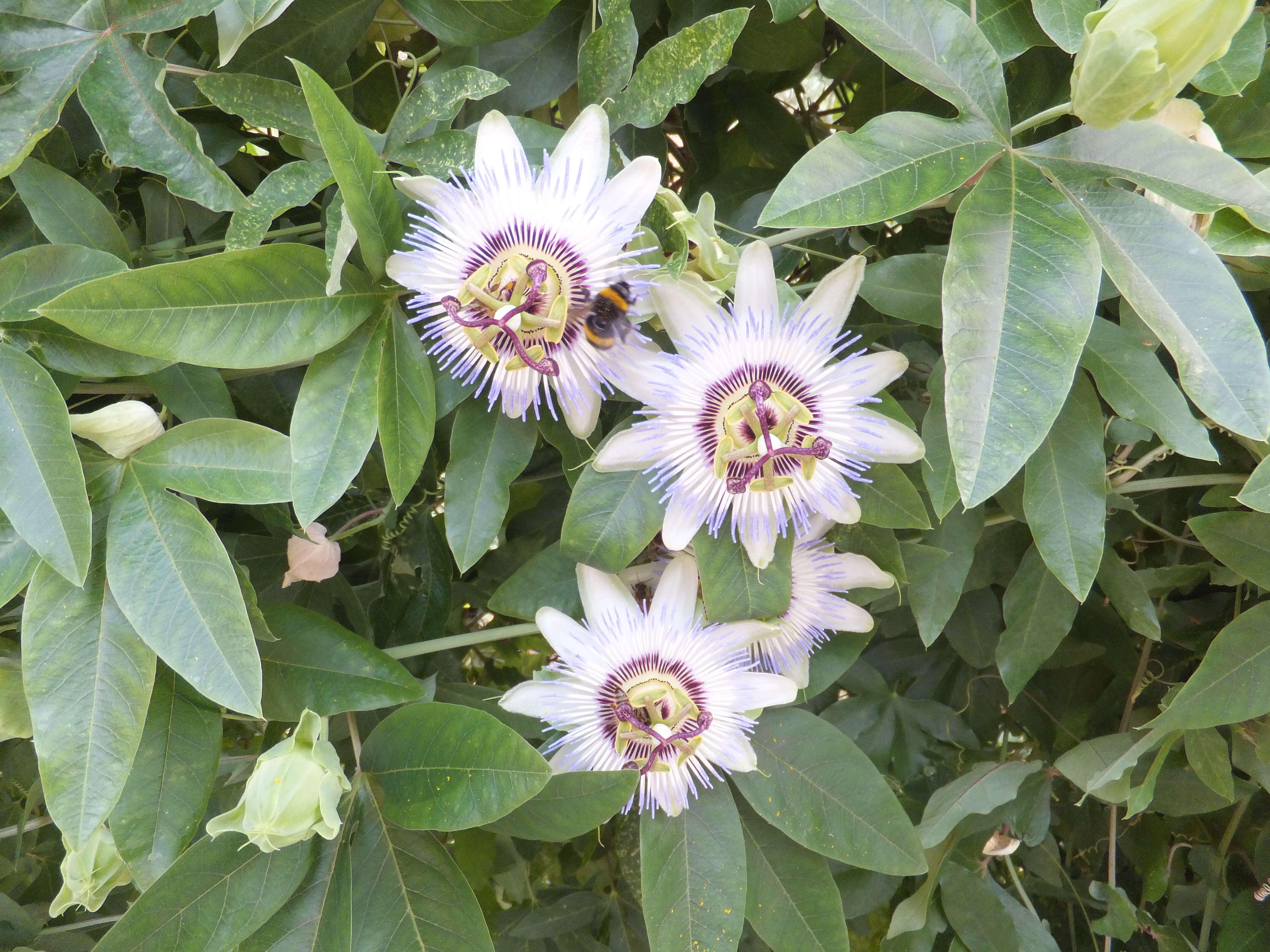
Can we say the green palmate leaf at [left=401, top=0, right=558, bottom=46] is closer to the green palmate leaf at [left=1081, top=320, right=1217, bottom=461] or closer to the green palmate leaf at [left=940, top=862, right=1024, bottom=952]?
the green palmate leaf at [left=1081, top=320, right=1217, bottom=461]

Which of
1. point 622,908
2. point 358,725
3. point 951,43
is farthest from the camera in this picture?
point 622,908

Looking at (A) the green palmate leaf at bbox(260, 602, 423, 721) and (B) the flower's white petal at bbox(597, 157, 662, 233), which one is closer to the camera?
(B) the flower's white petal at bbox(597, 157, 662, 233)

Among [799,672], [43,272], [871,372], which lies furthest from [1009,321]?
[43,272]

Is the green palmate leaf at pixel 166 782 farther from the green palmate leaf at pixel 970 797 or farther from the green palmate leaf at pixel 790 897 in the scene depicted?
the green palmate leaf at pixel 970 797

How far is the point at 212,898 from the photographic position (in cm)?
105

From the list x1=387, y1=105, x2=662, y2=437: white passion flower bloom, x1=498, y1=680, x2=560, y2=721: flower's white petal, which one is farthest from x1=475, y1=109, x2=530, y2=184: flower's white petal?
x1=498, y1=680, x2=560, y2=721: flower's white petal

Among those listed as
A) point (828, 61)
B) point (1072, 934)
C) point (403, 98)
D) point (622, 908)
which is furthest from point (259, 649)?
point (1072, 934)

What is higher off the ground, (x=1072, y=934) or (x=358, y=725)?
(x=358, y=725)

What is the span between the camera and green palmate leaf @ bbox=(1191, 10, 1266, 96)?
98cm

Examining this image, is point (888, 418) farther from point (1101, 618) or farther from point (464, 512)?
point (1101, 618)

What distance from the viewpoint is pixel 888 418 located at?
966mm

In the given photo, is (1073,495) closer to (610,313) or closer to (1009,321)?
(1009,321)

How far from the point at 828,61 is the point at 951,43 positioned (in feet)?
1.47

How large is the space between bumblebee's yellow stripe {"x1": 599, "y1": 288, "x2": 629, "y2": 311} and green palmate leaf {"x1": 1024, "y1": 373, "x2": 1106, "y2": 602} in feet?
1.74
